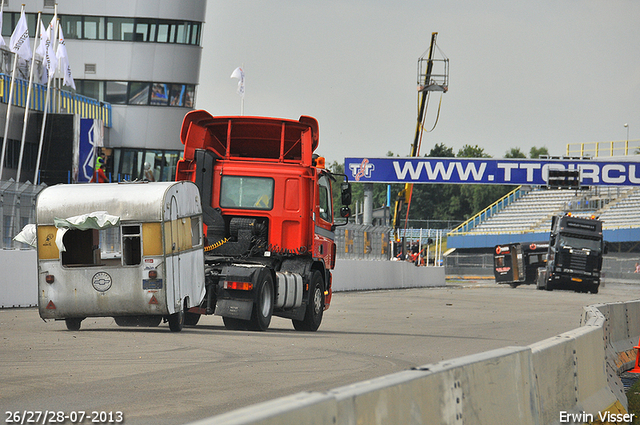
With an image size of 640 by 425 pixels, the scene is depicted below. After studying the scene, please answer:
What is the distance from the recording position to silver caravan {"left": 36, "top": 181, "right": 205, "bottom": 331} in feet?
45.9

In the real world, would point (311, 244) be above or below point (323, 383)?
above

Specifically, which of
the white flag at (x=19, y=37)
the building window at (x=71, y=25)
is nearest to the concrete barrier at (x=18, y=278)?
the white flag at (x=19, y=37)

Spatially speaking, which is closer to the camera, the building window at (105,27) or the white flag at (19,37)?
the white flag at (19,37)

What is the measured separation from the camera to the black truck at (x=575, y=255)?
46.2 m

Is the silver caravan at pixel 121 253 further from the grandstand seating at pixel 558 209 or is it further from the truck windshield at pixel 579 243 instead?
the grandstand seating at pixel 558 209

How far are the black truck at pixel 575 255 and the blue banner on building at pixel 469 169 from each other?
4690 millimetres

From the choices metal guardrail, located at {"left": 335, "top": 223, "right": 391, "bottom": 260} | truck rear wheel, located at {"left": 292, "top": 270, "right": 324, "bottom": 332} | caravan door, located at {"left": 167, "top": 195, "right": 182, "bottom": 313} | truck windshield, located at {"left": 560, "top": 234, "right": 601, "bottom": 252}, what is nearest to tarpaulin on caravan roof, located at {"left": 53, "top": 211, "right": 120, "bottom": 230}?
caravan door, located at {"left": 167, "top": 195, "right": 182, "bottom": 313}

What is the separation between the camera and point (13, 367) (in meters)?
10.0

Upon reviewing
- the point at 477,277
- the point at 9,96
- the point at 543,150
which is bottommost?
the point at 477,277

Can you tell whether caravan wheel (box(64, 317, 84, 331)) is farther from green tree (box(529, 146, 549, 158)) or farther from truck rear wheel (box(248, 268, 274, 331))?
green tree (box(529, 146, 549, 158))

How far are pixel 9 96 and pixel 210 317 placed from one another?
1081 inches

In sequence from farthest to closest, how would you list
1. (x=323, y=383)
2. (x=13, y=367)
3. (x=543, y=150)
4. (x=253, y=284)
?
(x=543, y=150) → (x=253, y=284) → (x=13, y=367) → (x=323, y=383)

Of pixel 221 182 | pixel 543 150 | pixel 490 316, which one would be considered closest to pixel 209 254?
pixel 221 182

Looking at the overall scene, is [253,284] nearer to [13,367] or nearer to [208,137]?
[208,137]
